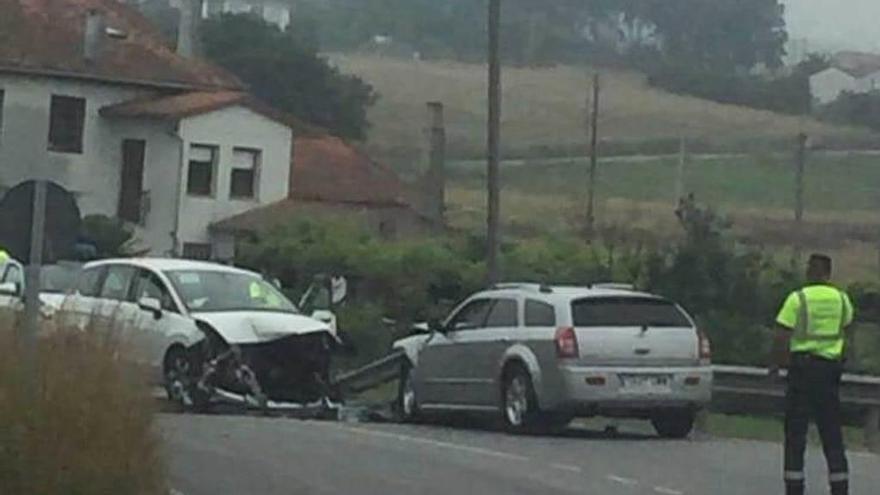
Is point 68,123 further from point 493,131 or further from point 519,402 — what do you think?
point 519,402

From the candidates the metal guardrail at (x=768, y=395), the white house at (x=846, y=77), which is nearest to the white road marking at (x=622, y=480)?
the metal guardrail at (x=768, y=395)

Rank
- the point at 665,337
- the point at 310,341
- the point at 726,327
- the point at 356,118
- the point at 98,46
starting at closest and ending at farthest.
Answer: the point at 665,337
the point at 310,341
the point at 726,327
the point at 98,46
the point at 356,118

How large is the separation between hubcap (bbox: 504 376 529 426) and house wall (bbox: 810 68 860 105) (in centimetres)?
6581

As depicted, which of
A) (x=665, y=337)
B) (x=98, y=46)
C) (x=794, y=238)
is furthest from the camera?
(x=98, y=46)

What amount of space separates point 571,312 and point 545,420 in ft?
3.99

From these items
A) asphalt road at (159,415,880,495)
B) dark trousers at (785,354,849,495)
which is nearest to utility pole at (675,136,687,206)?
asphalt road at (159,415,880,495)

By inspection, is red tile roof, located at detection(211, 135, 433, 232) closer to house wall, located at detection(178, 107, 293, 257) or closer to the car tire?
house wall, located at detection(178, 107, 293, 257)

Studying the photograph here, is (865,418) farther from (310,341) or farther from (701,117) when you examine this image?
(701,117)

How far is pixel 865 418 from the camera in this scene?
28.7 meters

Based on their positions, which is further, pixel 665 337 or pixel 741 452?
pixel 665 337

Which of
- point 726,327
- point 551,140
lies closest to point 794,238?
point 726,327

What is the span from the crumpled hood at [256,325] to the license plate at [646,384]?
148 inches

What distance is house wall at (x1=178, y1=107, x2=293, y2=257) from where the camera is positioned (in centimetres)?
6266

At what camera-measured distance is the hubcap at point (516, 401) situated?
26141 millimetres
